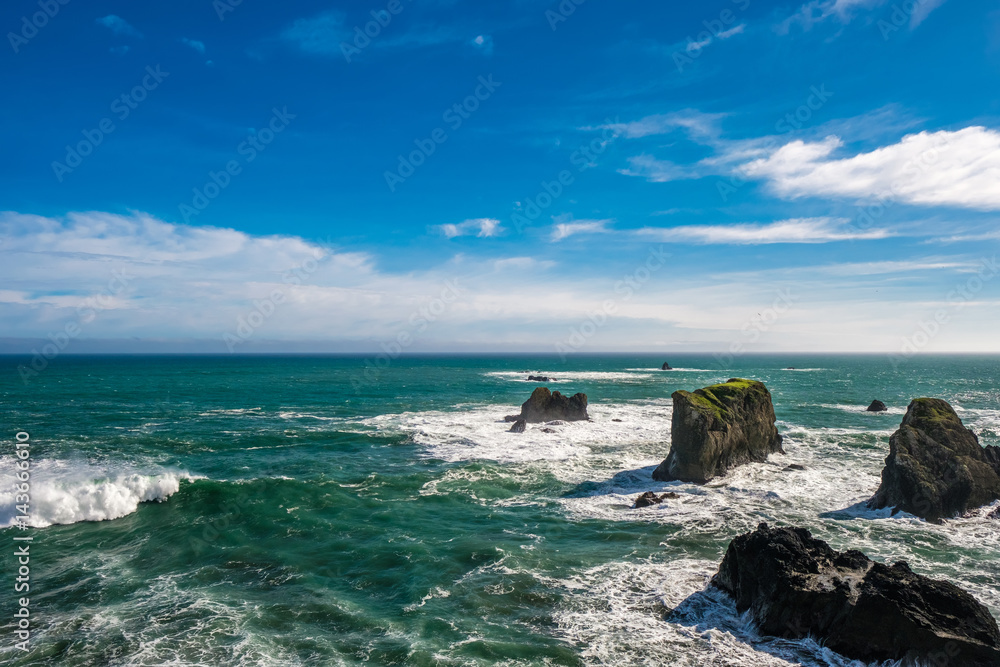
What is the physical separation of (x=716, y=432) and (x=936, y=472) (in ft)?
32.9

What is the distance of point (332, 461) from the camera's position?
3531 cm

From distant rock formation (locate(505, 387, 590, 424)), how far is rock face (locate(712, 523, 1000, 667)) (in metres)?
35.5

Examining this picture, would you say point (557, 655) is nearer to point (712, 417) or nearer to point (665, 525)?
point (665, 525)

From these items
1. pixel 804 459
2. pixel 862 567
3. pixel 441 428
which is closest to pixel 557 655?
pixel 862 567

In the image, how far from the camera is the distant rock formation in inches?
2055

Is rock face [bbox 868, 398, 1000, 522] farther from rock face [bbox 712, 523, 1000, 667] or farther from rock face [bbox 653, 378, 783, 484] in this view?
rock face [bbox 712, 523, 1000, 667]

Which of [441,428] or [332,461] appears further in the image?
[441,428]

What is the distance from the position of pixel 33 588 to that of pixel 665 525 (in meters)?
23.3

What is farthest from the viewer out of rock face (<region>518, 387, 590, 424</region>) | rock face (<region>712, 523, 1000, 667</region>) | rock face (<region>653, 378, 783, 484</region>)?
rock face (<region>518, 387, 590, 424</region>)

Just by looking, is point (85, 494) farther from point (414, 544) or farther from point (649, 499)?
point (649, 499)

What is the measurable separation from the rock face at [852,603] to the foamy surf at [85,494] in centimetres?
2656

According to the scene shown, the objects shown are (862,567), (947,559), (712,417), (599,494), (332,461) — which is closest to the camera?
(862,567)

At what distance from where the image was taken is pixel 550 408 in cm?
5275

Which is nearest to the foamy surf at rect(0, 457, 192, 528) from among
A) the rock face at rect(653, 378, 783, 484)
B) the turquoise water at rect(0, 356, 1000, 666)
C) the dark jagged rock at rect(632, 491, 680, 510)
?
the turquoise water at rect(0, 356, 1000, 666)
